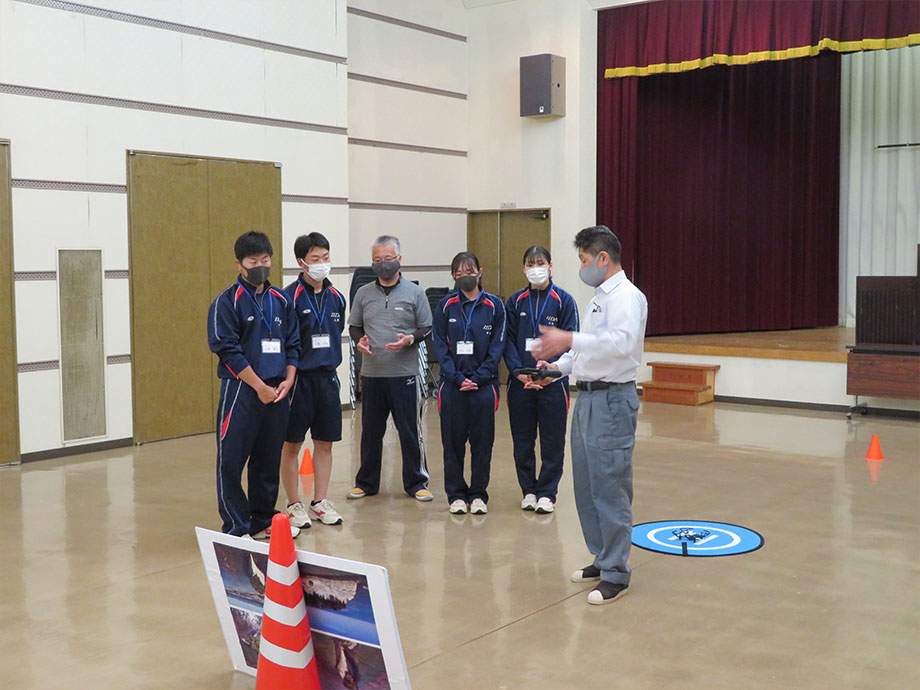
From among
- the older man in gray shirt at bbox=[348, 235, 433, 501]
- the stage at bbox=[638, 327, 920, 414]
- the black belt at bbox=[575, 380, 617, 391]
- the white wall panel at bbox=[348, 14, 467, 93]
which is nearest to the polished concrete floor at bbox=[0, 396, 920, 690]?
the older man in gray shirt at bbox=[348, 235, 433, 501]

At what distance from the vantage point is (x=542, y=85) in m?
10.2

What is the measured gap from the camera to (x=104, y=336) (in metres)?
7.36

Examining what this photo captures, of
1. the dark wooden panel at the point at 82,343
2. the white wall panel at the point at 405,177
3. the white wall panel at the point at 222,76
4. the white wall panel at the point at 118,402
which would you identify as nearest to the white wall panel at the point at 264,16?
the white wall panel at the point at 222,76

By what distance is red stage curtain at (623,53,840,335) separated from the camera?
11.5 meters

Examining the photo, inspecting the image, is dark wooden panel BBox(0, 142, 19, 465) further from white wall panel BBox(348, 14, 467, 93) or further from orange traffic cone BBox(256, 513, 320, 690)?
orange traffic cone BBox(256, 513, 320, 690)

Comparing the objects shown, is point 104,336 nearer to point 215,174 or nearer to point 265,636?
point 215,174

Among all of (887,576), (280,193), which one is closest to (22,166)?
(280,193)

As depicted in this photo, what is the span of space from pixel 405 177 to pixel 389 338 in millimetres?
5293

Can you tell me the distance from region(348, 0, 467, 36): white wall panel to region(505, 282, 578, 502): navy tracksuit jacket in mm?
5512

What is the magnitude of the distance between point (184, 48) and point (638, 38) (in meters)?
4.87

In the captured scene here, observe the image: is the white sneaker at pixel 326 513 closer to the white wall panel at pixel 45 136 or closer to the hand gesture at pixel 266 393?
the hand gesture at pixel 266 393

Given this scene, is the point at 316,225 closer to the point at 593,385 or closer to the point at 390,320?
the point at 390,320

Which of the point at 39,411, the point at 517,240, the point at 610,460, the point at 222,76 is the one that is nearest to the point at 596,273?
the point at 610,460

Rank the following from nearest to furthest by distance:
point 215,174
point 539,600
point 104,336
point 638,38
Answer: point 539,600 → point 104,336 → point 215,174 → point 638,38
